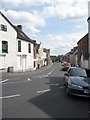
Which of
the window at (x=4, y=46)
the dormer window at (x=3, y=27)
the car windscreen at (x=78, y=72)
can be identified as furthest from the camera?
the window at (x=4, y=46)

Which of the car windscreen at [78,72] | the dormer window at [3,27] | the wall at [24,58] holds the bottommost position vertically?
the car windscreen at [78,72]

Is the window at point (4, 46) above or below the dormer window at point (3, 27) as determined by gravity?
below

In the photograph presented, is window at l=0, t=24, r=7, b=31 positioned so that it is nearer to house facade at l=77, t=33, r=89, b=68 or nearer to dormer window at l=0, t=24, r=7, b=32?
dormer window at l=0, t=24, r=7, b=32

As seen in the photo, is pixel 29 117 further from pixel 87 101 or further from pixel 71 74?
pixel 71 74

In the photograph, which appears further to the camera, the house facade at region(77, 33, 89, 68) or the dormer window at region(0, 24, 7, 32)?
the house facade at region(77, 33, 89, 68)

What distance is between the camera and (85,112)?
6.89m

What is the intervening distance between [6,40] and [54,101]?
76.3ft

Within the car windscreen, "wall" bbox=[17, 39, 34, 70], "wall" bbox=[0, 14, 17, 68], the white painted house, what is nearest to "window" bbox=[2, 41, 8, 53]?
the white painted house

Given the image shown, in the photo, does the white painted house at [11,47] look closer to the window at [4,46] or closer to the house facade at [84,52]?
the window at [4,46]

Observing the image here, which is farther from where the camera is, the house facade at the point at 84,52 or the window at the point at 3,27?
the house facade at the point at 84,52

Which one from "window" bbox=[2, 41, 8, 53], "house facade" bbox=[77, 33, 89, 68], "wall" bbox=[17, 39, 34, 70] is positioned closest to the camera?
"window" bbox=[2, 41, 8, 53]

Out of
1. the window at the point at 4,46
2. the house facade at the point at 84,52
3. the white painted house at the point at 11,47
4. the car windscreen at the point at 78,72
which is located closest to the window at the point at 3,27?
the white painted house at the point at 11,47

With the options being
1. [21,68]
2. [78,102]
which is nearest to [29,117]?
[78,102]

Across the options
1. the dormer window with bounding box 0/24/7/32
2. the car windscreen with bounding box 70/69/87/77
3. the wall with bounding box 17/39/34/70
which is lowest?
the car windscreen with bounding box 70/69/87/77
